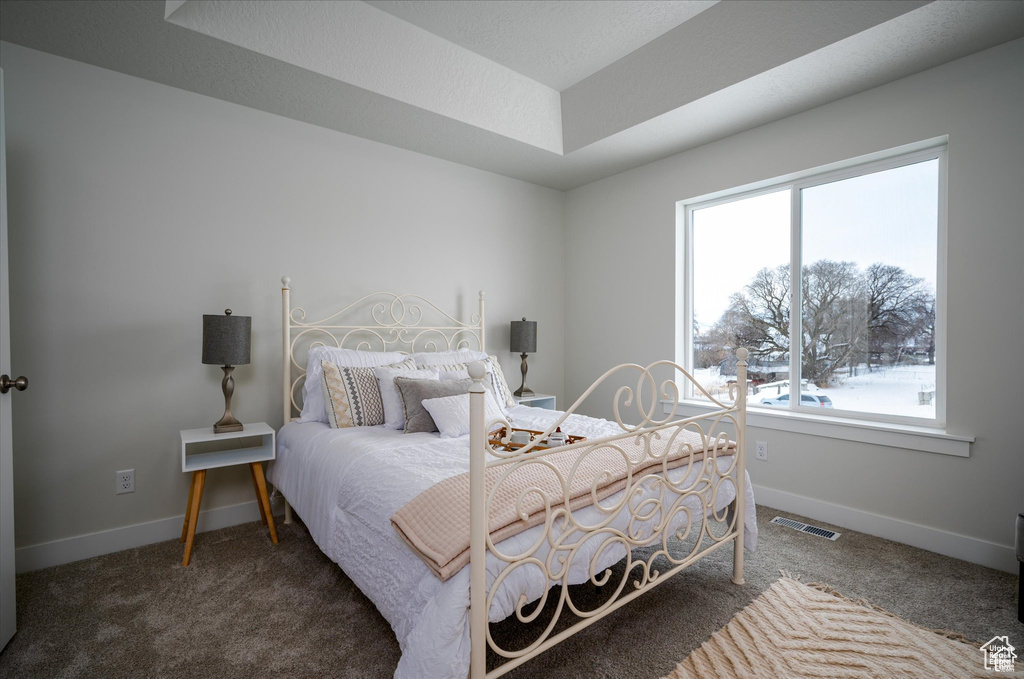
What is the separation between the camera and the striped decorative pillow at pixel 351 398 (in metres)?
2.54

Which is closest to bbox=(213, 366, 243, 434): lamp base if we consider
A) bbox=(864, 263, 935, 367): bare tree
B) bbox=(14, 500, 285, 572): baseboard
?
bbox=(14, 500, 285, 572): baseboard

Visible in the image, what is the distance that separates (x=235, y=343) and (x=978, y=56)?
390 cm

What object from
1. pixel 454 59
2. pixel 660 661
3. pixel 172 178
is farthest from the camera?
pixel 454 59

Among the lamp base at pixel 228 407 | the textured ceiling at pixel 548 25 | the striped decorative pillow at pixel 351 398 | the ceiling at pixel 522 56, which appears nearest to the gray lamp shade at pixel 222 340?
the lamp base at pixel 228 407

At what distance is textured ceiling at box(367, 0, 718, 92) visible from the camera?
97.4 inches

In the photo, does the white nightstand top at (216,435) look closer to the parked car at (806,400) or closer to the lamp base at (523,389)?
the lamp base at (523,389)

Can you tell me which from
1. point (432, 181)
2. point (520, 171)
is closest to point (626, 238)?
point (520, 171)

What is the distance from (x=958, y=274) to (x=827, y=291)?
0.65 metres

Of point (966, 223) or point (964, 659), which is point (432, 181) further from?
point (964, 659)

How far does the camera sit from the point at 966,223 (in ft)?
7.68

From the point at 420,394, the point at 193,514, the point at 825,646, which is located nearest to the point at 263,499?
the point at 193,514

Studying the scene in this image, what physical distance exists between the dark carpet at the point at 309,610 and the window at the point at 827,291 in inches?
34.1

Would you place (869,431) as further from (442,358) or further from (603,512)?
(442,358)

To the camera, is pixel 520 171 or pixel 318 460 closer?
pixel 318 460
